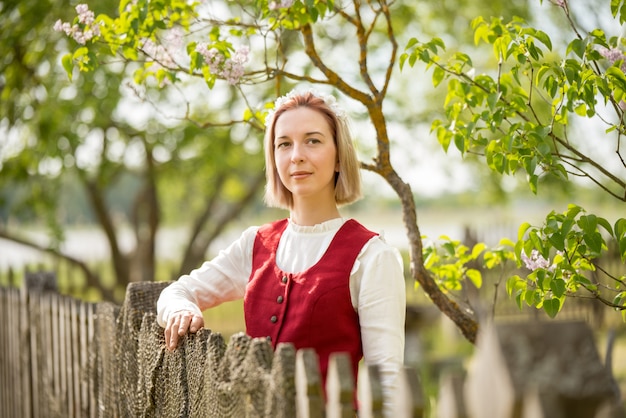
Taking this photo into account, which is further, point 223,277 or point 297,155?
point 223,277

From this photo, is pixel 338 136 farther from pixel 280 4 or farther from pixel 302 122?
pixel 280 4

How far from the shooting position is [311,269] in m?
2.72

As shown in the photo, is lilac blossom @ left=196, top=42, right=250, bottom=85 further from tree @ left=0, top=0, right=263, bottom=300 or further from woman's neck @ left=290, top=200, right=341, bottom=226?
tree @ left=0, top=0, right=263, bottom=300

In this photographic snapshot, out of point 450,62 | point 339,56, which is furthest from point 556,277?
point 339,56

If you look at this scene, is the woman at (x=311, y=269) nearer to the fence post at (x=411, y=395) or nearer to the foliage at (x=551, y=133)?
the foliage at (x=551, y=133)

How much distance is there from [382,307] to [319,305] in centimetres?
21

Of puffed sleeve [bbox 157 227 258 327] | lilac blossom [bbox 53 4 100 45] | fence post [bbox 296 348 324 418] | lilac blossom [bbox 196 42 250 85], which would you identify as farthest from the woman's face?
lilac blossom [bbox 53 4 100 45]

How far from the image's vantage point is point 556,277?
289cm

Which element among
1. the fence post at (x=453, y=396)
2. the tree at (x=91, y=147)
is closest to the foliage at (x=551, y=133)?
the fence post at (x=453, y=396)

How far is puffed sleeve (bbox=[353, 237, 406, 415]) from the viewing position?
252 cm

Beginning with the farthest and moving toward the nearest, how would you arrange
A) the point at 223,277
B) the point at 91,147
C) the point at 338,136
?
1. the point at 91,147
2. the point at 223,277
3. the point at 338,136

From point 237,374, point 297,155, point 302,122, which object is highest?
point 302,122

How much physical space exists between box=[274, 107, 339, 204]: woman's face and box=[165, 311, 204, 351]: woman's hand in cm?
57

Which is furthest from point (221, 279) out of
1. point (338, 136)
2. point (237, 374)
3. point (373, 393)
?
point (373, 393)
